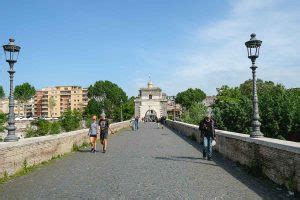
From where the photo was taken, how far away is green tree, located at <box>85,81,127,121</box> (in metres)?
123

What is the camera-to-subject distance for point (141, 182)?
31.7ft

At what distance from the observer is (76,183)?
9711 millimetres

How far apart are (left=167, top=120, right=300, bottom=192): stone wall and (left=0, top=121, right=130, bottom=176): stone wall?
6217 millimetres

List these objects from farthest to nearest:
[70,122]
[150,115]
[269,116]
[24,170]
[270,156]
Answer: [150,115] < [70,122] < [269,116] < [24,170] < [270,156]

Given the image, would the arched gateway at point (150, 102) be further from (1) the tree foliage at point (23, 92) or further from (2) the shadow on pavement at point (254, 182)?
(2) the shadow on pavement at point (254, 182)

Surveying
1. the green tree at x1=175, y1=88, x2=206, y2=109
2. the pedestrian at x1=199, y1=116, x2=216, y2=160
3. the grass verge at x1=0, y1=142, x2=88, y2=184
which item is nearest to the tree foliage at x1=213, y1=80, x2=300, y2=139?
the pedestrian at x1=199, y1=116, x2=216, y2=160

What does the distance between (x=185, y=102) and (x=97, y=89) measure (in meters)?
38.6

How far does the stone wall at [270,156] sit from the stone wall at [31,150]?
622cm

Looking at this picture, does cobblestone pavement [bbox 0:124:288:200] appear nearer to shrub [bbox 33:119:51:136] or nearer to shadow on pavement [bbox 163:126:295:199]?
shadow on pavement [bbox 163:126:295:199]

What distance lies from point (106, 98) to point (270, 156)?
120m

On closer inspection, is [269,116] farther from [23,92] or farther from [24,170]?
[23,92]

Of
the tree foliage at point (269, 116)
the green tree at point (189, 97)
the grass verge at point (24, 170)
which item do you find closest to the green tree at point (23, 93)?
the green tree at point (189, 97)

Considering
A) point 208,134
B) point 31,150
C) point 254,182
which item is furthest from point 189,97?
point 254,182

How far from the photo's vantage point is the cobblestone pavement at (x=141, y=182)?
819cm
